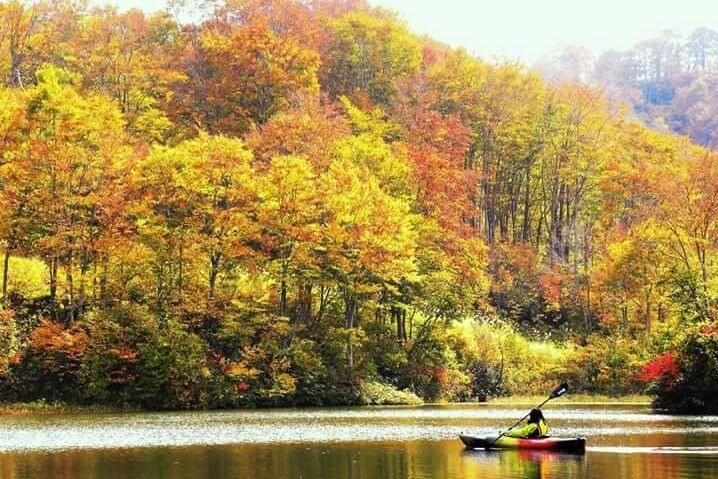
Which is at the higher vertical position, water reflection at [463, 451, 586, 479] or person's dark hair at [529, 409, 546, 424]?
person's dark hair at [529, 409, 546, 424]

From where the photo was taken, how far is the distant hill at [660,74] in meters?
161

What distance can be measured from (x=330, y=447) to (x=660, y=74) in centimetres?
16709

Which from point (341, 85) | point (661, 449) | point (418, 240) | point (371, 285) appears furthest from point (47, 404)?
point (341, 85)

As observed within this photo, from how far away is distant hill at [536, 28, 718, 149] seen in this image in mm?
160750

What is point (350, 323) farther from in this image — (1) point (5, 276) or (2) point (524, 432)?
(2) point (524, 432)

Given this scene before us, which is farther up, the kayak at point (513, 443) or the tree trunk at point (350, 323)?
the tree trunk at point (350, 323)

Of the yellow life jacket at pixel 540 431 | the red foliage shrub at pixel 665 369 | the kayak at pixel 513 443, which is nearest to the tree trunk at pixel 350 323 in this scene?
the red foliage shrub at pixel 665 369

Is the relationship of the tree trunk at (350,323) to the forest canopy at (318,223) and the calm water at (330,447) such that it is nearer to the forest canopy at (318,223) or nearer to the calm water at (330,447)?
the forest canopy at (318,223)

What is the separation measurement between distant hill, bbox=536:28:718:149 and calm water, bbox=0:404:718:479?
123837mm

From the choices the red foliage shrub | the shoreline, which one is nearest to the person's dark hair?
the red foliage shrub

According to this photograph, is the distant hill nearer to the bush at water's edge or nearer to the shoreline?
the shoreline

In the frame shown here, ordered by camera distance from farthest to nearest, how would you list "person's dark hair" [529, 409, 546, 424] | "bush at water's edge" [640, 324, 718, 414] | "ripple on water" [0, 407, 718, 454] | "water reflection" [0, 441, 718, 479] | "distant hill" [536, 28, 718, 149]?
"distant hill" [536, 28, 718, 149], "bush at water's edge" [640, 324, 718, 414], "ripple on water" [0, 407, 718, 454], "person's dark hair" [529, 409, 546, 424], "water reflection" [0, 441, 718, 479]

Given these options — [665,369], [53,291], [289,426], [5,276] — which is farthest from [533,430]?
[5,276]

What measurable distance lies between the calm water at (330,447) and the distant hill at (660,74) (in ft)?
406
